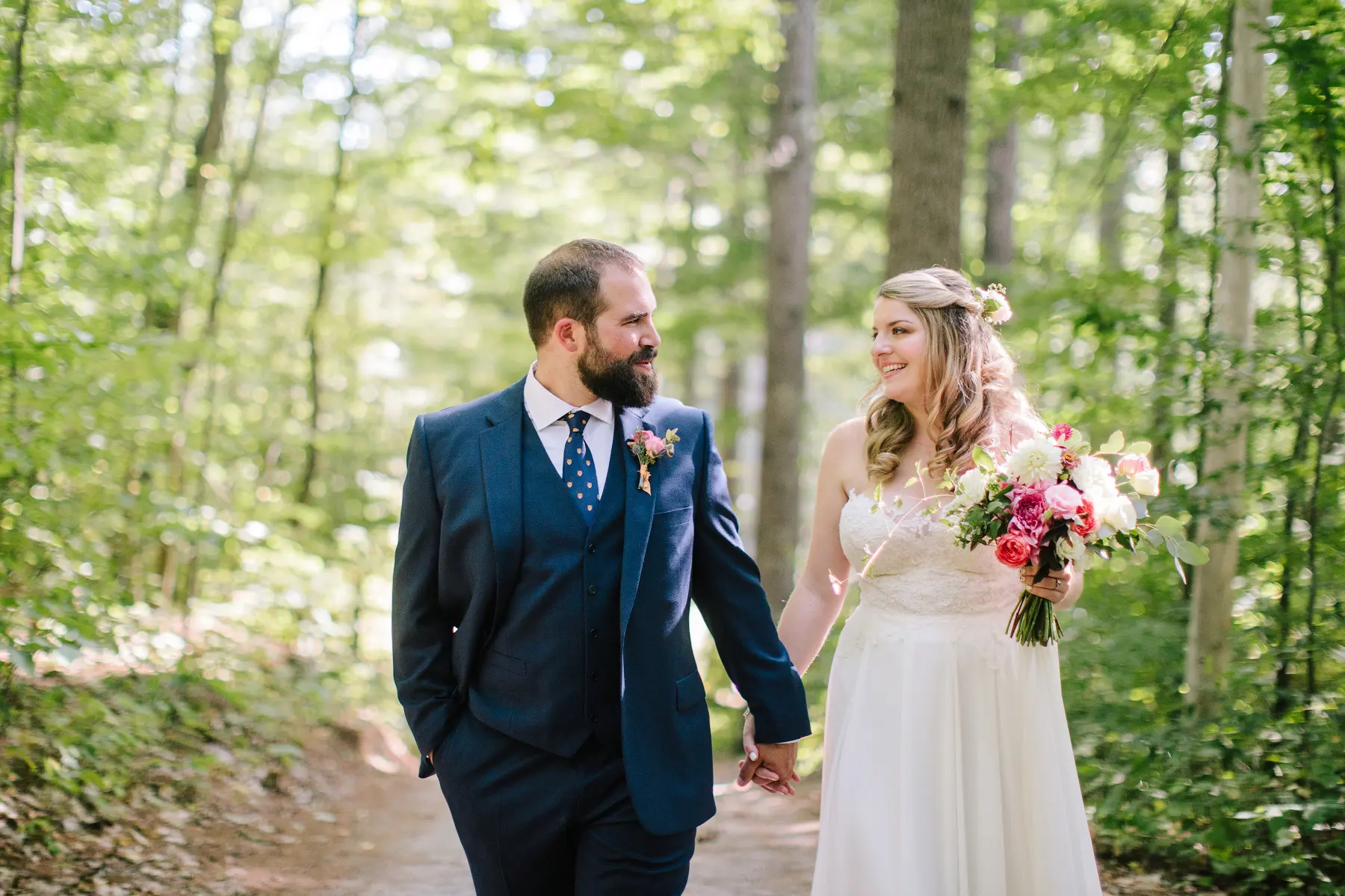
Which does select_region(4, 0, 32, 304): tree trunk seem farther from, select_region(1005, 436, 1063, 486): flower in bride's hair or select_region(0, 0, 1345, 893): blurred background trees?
select_region(1005, 436, 1063, 486): flower in bride's hair

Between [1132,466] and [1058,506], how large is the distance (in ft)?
1.02

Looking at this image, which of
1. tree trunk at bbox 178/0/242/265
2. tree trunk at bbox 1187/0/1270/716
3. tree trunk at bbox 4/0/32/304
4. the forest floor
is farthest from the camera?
tree trunk at bbox 178/0/242/265

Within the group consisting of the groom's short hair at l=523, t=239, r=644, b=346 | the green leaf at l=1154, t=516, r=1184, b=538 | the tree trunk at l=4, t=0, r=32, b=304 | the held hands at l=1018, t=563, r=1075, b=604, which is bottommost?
the held hands at l=1018, t=563, r=1075, b=604

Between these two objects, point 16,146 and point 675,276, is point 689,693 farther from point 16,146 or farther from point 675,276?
point 675,276

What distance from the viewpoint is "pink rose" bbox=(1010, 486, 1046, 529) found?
2904mm

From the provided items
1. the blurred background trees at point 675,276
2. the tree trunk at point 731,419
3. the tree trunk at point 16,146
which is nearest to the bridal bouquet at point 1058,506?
the blurred background trees at point 675,276

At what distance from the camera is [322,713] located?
854 cm

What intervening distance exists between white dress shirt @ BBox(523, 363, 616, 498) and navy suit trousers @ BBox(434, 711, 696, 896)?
0.77m

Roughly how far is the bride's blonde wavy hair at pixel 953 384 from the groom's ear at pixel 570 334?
46.1 inches

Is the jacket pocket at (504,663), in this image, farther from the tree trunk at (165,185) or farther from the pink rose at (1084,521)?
the tree trunk at (165,185)

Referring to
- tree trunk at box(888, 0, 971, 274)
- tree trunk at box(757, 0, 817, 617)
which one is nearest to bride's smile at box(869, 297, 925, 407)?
tree trunk at box(888, 0, 971, 274)

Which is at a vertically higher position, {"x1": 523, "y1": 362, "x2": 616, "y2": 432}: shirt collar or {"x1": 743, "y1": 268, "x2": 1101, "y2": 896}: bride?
{"x1": 523, "y1": 362, "x2": 616, "y2": 432}: shirt collar

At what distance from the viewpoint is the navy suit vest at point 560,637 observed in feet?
9.04

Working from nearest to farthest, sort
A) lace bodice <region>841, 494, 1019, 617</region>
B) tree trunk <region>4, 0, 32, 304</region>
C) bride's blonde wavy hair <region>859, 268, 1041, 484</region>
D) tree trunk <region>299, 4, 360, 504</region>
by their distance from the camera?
lace bodice <region>841, 494, 1019, 617</region>
bride's blonde wavy hair <region>859, 268, 1041, 484</region>
tree trunk <region>4, 0, 32, 304</region>
tree trunk <region>299, 4, 360, 504</region>
